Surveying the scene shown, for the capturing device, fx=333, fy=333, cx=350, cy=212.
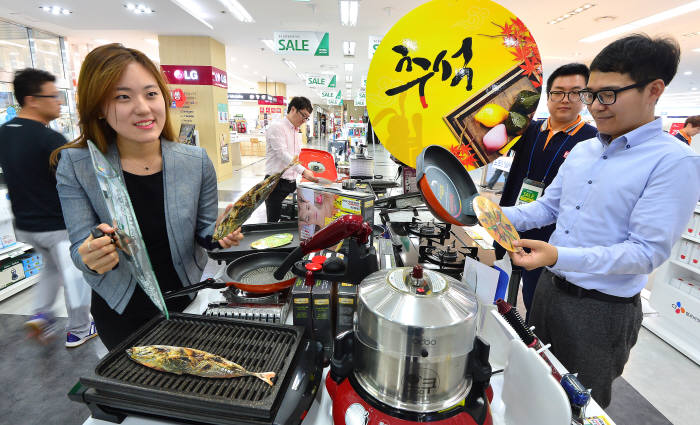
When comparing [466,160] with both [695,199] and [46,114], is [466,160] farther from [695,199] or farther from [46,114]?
[46,114]

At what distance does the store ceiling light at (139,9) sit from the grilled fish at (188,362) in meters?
6.90

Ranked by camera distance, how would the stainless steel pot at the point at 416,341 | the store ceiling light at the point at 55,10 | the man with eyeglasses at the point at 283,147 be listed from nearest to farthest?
the stainless steel pot at the point at 416,341, the man with eyeglasses at the point at 283,147, the store ceiling light at the point at 55,10

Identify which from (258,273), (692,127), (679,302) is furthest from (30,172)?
(692,127)

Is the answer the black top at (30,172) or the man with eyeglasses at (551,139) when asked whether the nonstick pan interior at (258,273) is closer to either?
the man with eyeglasses at (551,139)


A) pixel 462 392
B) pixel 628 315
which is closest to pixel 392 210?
pixel 628 315

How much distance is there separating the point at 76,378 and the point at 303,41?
18.6 feet

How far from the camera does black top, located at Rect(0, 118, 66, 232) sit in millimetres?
2121

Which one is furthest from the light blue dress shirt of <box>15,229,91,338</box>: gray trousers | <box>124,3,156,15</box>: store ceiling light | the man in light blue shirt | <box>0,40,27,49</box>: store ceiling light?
<box>0,40,27,49</box>: store ceiling light

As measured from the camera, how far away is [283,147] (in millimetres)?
3891

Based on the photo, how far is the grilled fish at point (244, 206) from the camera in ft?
3.38

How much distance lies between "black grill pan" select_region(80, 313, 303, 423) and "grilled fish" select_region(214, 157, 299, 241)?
308mm

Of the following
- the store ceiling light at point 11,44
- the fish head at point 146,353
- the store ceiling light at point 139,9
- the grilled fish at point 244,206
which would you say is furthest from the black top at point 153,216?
the store ceiling light at point 11,44

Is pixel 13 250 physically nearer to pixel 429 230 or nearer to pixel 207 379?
pixel 207 379

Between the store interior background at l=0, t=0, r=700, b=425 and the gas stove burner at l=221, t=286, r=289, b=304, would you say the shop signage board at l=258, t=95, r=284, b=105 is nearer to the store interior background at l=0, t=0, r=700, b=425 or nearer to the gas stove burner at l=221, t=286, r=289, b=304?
the store interior background at l=0, t=0, r=700, b=425
